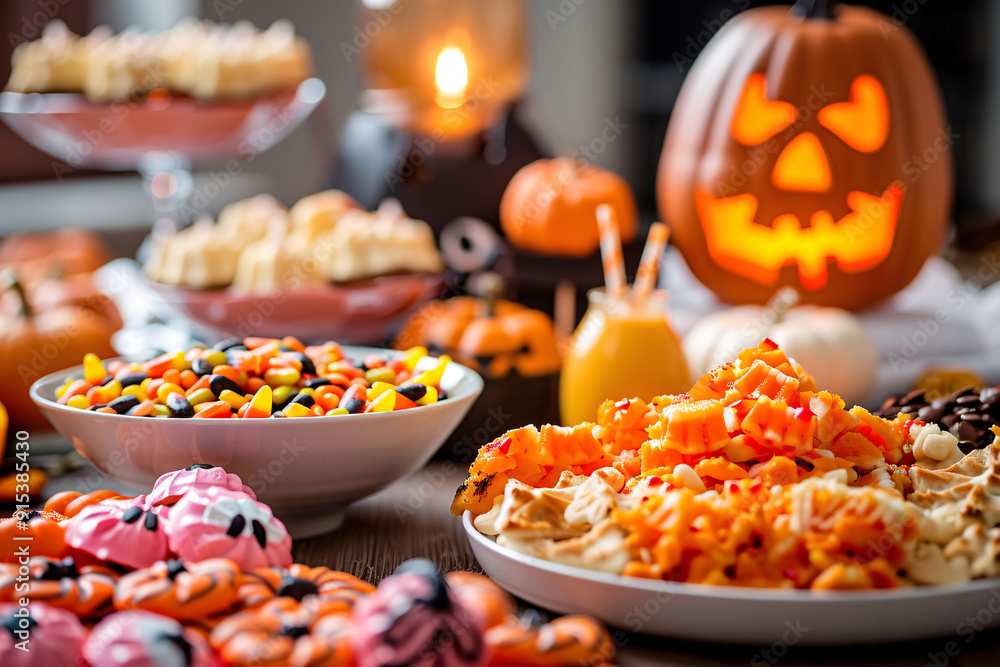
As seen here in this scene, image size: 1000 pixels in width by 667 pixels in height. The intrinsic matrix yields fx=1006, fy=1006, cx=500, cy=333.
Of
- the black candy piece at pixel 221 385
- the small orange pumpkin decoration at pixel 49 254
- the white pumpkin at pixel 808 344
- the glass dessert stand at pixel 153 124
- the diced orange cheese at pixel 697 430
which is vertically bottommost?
the small orange pumpkin decoration at pixel 49 254

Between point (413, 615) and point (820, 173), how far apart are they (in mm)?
1417

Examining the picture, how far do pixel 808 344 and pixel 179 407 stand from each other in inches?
37.6

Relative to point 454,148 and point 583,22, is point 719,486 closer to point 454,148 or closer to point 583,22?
point 454,148

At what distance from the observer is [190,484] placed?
92 cm

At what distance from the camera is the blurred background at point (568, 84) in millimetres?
3957

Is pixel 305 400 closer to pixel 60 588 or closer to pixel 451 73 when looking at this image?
pixel 60 588

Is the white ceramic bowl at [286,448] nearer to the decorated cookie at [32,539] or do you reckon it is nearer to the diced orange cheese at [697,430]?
the decorated cookie at [32,539]

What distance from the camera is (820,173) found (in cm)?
183

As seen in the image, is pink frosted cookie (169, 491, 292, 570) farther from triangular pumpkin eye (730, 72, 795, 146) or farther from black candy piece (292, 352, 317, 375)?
triangular pumpkin eye (730, 72, 795, 146)

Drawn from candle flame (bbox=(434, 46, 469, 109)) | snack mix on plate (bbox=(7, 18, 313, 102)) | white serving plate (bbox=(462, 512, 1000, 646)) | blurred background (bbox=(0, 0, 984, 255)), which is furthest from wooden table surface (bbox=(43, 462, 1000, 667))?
blurred background (bbox=(0, 0, 984, 255))

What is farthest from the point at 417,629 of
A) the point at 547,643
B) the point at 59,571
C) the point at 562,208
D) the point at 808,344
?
the point at 562,208

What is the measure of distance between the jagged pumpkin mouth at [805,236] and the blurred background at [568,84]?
4.45ft

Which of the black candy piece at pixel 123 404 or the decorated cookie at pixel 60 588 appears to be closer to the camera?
the decorated cookie at pixel 60 588

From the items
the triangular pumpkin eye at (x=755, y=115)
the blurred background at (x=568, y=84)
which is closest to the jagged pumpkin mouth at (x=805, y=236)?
the triangular pumpkin eye at (x=755, y=115)
